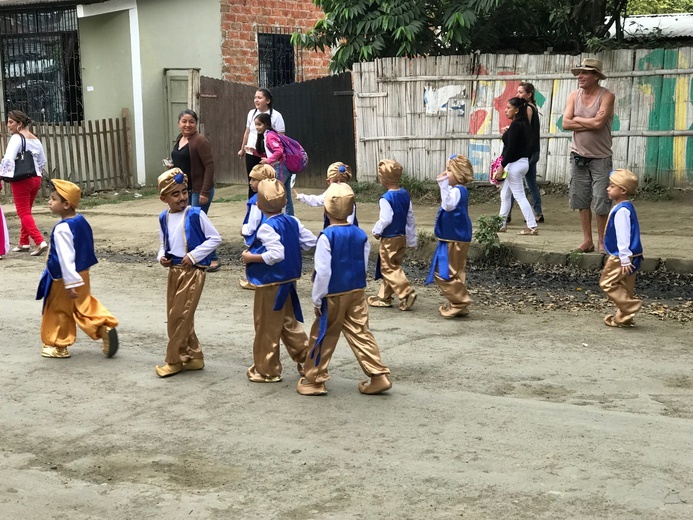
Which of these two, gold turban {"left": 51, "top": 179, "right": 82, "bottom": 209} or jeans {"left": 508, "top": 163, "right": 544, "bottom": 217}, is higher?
gold turban {"left": 51, "top": 179, "right": 82, "bottom": 209}

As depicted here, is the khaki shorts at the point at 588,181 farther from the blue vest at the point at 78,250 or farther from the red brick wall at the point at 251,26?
the red brick wall at the point at 251,26

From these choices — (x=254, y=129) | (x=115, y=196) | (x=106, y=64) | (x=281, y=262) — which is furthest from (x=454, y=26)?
(x=281, y=262)

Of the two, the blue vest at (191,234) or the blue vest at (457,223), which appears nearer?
the blue vest at (191,234)

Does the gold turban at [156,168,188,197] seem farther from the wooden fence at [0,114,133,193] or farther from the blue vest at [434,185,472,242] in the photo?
the wooden fence at [0,114,133,193]

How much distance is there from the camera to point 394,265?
9.12 metres

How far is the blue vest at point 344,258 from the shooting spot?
6.45 meters

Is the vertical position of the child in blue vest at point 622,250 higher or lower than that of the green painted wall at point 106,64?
lower

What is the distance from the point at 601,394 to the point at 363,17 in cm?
1097

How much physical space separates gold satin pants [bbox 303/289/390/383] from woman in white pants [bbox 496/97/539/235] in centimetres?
601

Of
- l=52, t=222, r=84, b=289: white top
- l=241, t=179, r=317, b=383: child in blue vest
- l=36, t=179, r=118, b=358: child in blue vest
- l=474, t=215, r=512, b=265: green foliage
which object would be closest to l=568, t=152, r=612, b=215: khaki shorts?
l=474, t=215, r=512, b=265: green foliage

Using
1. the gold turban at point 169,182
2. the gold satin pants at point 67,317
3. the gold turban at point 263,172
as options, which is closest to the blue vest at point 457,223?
the gold turban at point 263,172

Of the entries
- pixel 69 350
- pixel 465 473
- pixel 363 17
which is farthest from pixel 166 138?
pixel 465 473

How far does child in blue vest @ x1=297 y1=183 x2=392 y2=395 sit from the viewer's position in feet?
21.2

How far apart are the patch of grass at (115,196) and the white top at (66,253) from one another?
981 cm
